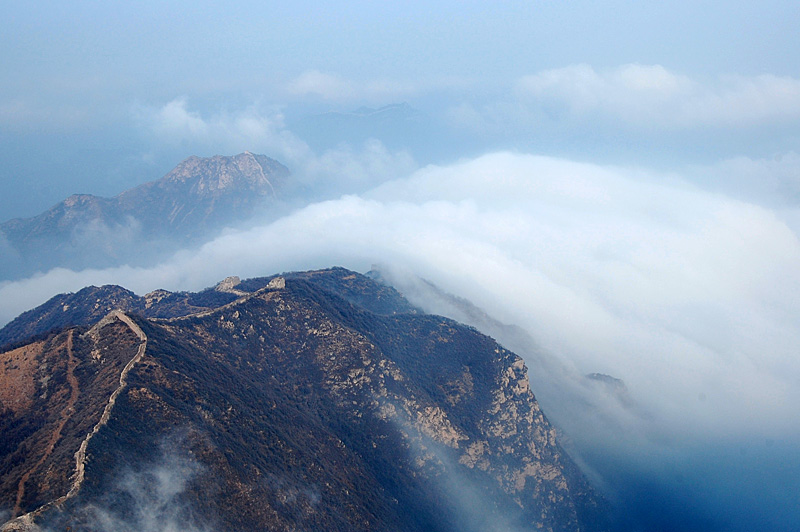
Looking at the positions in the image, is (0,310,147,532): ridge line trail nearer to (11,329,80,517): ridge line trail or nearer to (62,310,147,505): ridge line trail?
(62,310,147,505): ridge line trail

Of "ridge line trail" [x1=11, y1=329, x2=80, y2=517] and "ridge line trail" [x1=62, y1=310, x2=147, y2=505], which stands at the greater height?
"ridge line trail" [x1=62, y1=310, x2=147, y2=505]

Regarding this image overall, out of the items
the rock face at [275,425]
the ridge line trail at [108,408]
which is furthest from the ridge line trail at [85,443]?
the rock face at [275,425]

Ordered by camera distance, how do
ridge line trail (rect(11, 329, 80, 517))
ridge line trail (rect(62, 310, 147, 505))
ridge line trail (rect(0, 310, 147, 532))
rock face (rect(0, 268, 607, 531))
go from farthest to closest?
rock face (rect(0, 268, 607, 531))
ridge line trail (rect(62, 310, 147, 505))
ridge line trail (rect(11, 329, 80, 517))
ridge line trail (rect(0, 310, 147, 532))

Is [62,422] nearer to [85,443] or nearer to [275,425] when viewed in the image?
[85,443]

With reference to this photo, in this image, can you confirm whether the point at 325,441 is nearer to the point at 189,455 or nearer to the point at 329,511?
the point at 329,511

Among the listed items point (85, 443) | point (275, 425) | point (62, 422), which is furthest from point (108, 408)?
point (275, 425)

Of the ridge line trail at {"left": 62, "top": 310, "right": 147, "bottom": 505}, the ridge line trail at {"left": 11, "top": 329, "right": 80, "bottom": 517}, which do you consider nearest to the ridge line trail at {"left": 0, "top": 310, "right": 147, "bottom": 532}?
the ridge line trail at {"left": 62, "top": 310, "right": 147, "bottom": 505}

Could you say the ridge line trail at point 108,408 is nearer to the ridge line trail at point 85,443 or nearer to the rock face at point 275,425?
the ridge line trail at point 85,443
